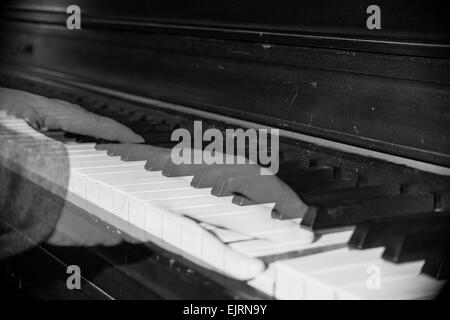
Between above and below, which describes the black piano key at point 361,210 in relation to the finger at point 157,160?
above

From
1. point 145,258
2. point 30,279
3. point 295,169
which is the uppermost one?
point 295,169

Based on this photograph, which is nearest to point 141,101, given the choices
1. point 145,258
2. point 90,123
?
point 90,123

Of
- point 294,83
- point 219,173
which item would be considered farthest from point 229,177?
point 294,83

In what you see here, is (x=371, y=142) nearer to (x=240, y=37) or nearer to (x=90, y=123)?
(x=240, y=37)

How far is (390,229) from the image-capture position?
0.97 m

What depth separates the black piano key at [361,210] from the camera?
103 centimetres

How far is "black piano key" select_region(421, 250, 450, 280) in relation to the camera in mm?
872

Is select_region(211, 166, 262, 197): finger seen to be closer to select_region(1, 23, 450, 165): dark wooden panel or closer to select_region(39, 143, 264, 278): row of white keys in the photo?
select_region(39, 143, 264, 278): row of white keys

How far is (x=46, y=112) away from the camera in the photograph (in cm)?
206

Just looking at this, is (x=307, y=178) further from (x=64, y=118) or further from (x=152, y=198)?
(x=64, y=118)

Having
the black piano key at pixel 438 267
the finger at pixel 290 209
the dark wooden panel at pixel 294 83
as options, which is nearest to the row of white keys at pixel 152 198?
the finger at pixel 290 209

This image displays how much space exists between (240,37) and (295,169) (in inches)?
21.0

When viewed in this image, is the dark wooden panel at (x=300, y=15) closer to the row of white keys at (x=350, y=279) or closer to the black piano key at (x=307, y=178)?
the black piano key at (x=307, y=178)

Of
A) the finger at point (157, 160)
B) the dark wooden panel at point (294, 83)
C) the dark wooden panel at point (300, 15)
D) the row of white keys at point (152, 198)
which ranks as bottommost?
the row of white keys at point (152, 198)
